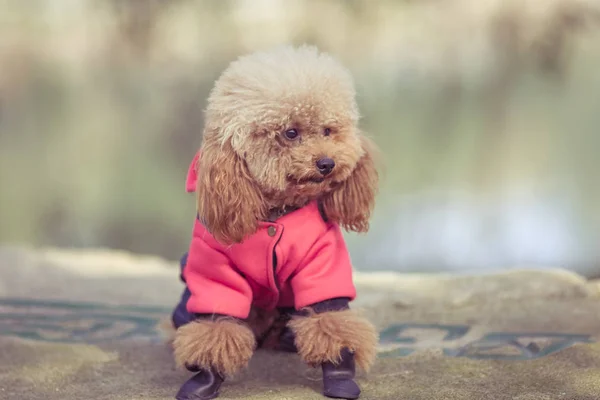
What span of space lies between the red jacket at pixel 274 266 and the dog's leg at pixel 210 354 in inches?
1.4

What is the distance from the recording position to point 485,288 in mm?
1946

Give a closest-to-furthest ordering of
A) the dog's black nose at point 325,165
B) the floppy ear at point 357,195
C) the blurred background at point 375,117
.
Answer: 1. the dog's black nose at point 325,165
2. the floppy ear at point 357,195
3. the blurred background at point 375,117

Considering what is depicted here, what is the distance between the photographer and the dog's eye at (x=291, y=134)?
1.20 m

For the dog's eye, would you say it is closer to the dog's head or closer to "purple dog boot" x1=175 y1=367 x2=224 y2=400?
the dog's head

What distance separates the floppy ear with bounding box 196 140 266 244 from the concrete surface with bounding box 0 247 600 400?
0.26 meters

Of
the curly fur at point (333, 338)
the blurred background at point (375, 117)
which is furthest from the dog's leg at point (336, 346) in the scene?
the blurred background at point (375, 117)

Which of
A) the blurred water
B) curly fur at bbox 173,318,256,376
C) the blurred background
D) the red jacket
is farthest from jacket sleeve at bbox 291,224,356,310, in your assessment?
the blurred water

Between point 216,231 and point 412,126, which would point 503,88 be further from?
point 216,231

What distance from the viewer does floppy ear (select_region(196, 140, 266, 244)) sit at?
120cm

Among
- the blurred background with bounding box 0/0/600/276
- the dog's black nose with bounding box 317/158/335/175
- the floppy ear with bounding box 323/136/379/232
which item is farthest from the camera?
the blurred background with bounding box 0/0/600/276

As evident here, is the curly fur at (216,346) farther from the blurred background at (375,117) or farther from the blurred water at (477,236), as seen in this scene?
the blurred water at (477,236)

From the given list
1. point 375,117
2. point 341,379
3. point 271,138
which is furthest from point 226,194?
point 375,117

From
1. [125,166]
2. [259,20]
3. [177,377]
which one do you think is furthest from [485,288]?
[125,166]

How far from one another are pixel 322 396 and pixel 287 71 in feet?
1.67
